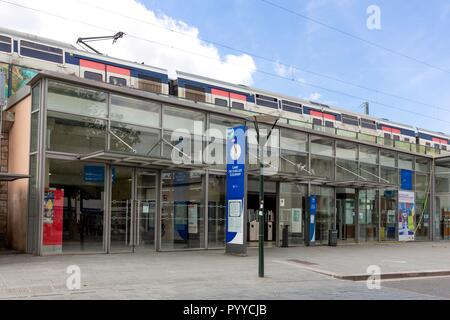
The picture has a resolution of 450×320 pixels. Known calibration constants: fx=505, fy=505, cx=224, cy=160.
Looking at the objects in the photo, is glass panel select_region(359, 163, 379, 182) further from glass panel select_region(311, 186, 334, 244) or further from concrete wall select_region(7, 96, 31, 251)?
concrete wall select_region(7, 96, 31, 251)

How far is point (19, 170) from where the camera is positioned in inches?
725

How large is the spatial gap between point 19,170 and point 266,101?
14058mm

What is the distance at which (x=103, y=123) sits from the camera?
18344 mm

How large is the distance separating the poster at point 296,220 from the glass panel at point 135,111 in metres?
8.71

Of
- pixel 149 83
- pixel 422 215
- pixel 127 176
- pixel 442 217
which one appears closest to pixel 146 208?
pixel 127 176

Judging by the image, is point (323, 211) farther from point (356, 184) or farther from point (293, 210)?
point (293, 210)

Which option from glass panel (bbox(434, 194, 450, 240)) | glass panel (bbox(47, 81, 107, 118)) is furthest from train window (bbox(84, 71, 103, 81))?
glass panel (bbox(434, 194, 450, 240))

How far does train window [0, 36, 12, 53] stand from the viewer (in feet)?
63.1

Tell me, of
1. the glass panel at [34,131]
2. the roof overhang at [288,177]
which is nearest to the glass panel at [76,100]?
the glass panel at [34,131]

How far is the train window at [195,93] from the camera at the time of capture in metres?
24.3
